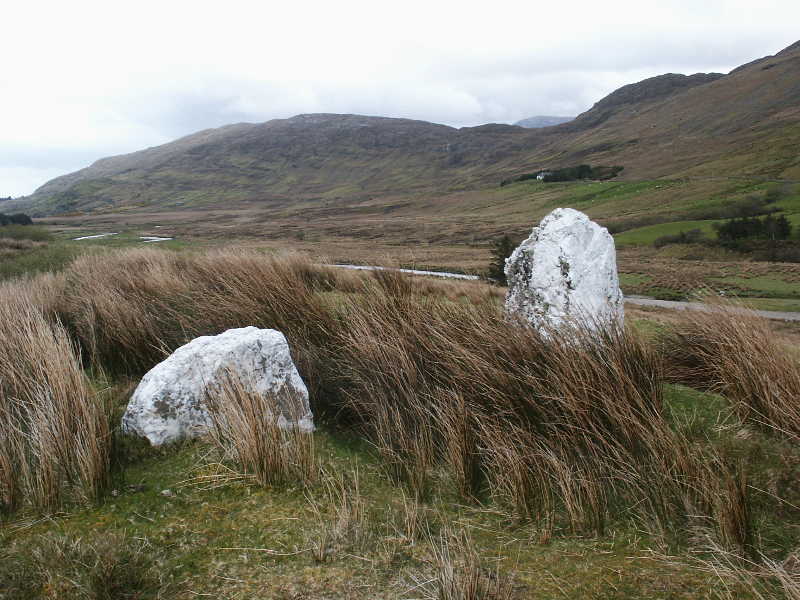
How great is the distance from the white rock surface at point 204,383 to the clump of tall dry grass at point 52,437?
38 centimetres

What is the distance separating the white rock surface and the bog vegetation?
203 millimetres

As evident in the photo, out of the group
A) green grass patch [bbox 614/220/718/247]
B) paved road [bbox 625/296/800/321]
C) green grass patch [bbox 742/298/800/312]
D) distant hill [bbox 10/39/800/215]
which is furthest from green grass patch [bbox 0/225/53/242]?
distant hill [bbox 10/39/800/215]

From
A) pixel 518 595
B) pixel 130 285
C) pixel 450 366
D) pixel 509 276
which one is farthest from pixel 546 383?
pixel 130 285

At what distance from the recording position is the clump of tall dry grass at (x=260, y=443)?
3.62 metres

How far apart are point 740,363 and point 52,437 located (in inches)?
228

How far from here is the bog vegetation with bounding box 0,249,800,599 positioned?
2.65m

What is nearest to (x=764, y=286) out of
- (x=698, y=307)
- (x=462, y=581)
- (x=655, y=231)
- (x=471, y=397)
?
(x=698, y=307)

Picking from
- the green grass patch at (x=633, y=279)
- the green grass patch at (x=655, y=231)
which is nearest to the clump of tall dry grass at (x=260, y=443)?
the green grass patch at (x=633, y=279)

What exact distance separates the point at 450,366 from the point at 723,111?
146346 mm

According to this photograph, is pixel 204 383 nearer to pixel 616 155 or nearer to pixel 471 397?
pixel 471 397

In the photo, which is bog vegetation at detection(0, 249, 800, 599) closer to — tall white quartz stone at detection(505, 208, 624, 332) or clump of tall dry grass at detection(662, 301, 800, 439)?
clump of tall dry grass at detection(662, 301, 800, 439)

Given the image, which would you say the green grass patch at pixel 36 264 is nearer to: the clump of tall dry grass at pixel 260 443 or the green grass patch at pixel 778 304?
the clump of tall dry grass at pixel 260 443

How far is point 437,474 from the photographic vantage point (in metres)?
3.76

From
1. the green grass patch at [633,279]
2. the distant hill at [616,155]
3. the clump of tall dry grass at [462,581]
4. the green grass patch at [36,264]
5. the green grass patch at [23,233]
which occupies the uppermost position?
the distant hill at [616,155]
